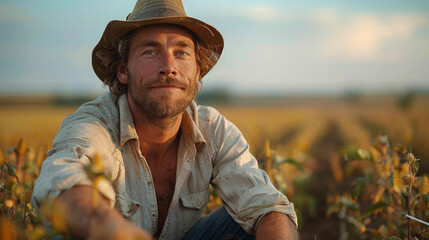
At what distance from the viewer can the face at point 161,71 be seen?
2.58 meters

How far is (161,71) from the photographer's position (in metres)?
2.58

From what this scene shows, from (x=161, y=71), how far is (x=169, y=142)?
51 cm

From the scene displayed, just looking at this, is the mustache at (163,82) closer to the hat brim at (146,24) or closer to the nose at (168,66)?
the nose at (168,66)

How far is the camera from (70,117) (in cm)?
233

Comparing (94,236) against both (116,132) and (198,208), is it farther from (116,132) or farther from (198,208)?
(198,208)

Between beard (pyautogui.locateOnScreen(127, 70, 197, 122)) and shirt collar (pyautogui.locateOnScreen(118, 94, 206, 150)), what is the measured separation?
Result: 0.10 meters

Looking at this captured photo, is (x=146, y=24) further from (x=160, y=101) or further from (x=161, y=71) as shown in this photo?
(x=160, y=101)

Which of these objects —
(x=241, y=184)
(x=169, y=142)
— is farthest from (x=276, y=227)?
(x=169, y=142)

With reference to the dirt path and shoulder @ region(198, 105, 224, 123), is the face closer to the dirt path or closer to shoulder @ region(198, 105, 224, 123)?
shoulder @ region(198, 105, 224, 123)

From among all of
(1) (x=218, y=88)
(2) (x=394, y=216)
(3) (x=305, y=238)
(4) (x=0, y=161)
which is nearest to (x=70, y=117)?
(4) (x=0, y=161)

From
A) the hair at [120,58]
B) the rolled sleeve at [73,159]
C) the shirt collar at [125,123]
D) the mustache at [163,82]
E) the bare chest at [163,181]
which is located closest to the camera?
the rolled sleeve at [73,159]

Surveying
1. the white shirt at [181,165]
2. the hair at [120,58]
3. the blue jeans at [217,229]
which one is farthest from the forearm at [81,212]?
the hair at [120,58]

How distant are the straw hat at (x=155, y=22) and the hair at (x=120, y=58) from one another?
3cm

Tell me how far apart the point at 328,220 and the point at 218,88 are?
7850 centimetres
